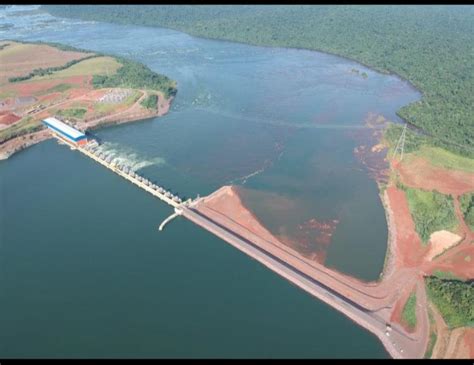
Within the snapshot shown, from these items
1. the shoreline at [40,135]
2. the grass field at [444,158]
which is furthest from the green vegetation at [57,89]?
the grass field at [444,158]

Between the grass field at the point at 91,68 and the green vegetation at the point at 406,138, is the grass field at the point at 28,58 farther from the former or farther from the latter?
the green vegetation at the point at 406,138

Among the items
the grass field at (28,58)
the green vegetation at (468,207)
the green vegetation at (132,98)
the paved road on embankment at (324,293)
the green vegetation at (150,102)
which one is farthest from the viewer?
the grass field at (28,58)

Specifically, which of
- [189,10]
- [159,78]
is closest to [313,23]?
[189,10]

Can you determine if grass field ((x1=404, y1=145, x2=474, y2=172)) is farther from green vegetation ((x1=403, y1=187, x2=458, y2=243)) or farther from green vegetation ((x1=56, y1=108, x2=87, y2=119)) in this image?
green vegetation ((x1=56, y1=108, x2=87, y2=119))

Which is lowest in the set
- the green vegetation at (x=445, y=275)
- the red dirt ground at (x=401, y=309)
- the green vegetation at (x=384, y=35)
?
the red dirt ground at (x=401, y=309)

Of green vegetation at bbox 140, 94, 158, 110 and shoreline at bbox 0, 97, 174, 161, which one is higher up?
green vegetation at bbox 140, 94, 158, 110

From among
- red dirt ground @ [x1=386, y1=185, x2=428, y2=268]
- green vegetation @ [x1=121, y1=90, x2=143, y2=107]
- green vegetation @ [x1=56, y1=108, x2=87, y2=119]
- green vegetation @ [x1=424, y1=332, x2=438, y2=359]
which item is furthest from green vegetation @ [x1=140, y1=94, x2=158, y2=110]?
green vegetation @ [x1=424, y1=332, x2=438, y2=359]

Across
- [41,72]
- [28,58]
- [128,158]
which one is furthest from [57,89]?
[128,158]

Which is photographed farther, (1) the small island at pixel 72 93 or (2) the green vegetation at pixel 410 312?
(1) the small island at pixel 72 93
